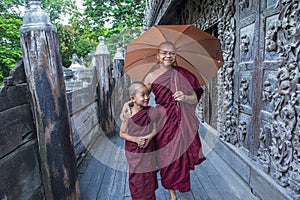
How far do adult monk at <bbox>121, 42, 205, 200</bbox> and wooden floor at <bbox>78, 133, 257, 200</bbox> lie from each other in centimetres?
47

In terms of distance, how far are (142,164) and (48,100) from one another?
90 centimetres

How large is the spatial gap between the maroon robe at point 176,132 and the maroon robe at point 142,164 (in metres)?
0.14

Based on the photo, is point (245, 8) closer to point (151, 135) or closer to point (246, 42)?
point (246, 42)

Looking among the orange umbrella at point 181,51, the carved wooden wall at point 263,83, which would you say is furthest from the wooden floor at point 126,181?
the orange umbrella at point 181,51

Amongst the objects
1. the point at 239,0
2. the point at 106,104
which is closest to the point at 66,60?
the point at 106,104

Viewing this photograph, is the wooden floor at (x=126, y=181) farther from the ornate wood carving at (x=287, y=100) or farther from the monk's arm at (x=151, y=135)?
the monk's arm at (x=151, y=135)

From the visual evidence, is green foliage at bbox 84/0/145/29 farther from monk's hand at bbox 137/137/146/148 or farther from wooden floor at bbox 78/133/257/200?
monk's hand at bbox 137/137/146/148

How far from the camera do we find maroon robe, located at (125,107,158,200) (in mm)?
1821

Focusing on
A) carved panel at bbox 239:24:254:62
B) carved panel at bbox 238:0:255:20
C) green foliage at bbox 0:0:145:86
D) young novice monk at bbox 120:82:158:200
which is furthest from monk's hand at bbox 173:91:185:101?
green foliage at bbox 0:0:145:86

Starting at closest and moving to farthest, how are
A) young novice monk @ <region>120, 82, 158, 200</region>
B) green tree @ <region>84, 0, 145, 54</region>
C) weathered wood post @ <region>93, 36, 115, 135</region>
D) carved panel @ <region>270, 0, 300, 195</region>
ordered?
carved panel @ <region>270, 0, 300, 195</region>
young novice monk @ <region>120, 82, 158, 200</region>
weathered wood post @ <region>93, 36, 115, 135</region>
green tree @ <region>84, 0, 145, 54</region>

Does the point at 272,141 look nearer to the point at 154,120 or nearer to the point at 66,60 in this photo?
the point at 154,120

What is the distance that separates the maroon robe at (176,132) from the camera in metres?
1.94

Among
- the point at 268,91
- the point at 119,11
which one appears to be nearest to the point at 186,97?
the point at 268,91

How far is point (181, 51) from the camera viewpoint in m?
2.07
